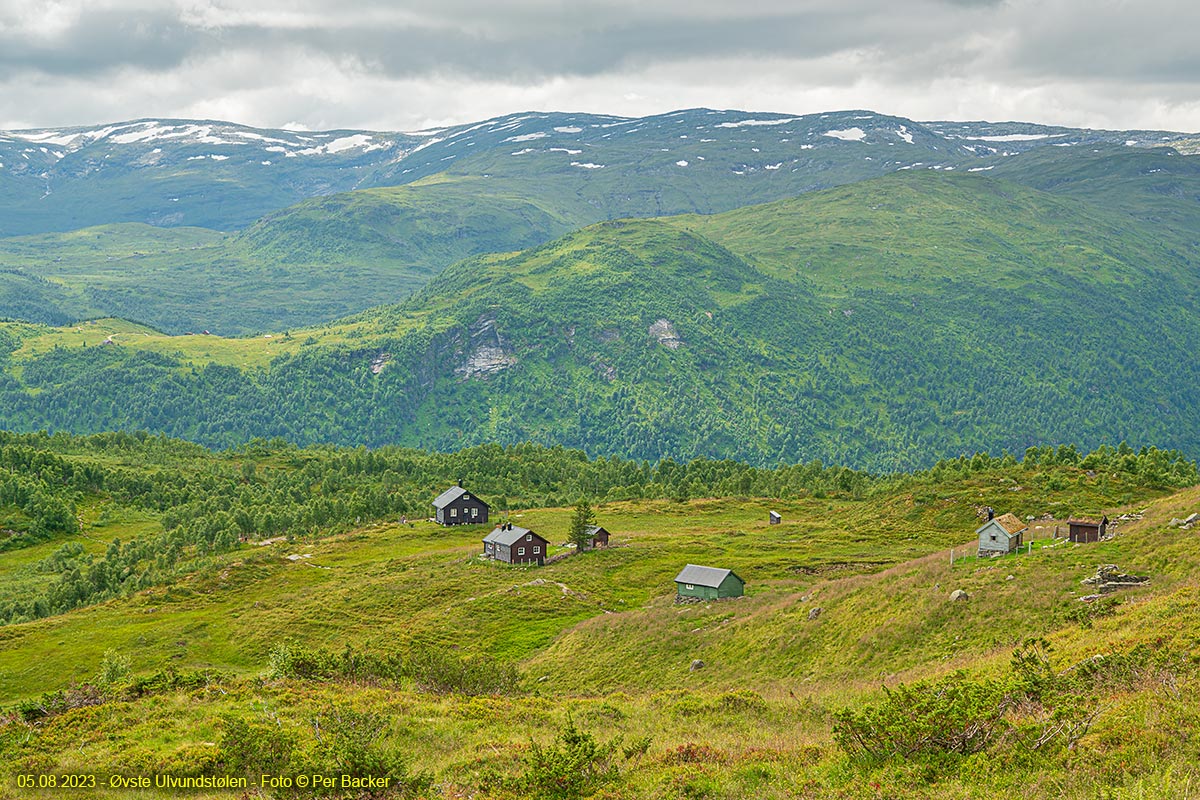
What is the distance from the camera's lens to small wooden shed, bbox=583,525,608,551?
381ft

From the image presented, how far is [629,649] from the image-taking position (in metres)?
67.8

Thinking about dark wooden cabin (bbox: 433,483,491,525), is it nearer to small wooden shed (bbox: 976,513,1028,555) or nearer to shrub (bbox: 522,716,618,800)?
small wooden shed (bbox: 976,513,1028,555)

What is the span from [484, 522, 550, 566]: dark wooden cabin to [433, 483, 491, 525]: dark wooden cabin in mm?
33269

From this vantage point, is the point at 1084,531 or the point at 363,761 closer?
the point at 363,761

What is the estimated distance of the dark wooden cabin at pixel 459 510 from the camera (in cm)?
14388

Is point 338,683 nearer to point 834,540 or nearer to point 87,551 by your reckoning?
point 834,540

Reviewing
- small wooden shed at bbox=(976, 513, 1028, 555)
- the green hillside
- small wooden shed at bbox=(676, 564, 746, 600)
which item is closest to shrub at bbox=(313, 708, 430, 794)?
the green hillside

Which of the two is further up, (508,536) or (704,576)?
(704,576)

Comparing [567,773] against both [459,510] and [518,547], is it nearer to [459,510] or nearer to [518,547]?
[518,547]

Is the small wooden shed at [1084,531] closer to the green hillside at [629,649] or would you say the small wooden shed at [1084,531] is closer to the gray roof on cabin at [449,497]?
the green hillside at [629,649]

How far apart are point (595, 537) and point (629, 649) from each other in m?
49.5

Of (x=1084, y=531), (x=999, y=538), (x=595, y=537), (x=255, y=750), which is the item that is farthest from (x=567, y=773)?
(x=595, y=537)

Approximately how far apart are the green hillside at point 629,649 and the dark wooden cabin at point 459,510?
2.87 meters

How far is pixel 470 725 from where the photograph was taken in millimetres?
35000
